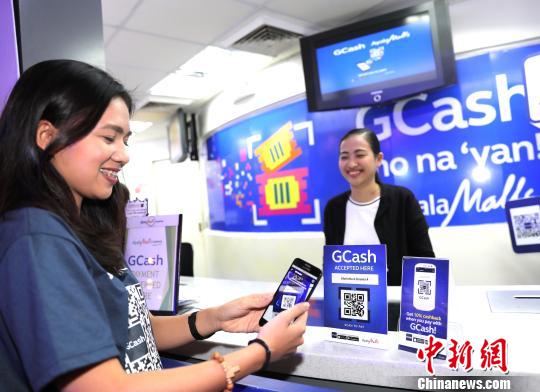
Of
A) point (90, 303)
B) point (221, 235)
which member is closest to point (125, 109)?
point (90, 303)

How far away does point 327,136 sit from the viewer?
3896mm

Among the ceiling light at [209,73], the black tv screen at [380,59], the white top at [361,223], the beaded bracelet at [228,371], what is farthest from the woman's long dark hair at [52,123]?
the ceiling light at [209,73]

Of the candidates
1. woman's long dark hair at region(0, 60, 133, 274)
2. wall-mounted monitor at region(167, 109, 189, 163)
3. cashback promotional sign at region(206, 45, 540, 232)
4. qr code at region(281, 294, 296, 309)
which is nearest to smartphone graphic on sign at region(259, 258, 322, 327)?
qr code at region(281, 294, 296, 309)

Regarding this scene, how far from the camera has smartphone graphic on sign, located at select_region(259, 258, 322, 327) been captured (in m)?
1.00

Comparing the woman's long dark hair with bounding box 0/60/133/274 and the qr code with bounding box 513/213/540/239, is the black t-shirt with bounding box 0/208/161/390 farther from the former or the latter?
the qr code with bounding box 513/213/540/239

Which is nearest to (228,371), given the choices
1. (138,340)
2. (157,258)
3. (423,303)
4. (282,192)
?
(138,340)

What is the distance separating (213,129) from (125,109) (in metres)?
4.82

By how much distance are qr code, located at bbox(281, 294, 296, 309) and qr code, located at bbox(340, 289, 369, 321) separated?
0.43 ft

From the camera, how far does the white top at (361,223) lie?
205cm

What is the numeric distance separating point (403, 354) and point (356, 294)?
0.17 m

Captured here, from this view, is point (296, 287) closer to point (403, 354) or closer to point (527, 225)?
point (403, 354)

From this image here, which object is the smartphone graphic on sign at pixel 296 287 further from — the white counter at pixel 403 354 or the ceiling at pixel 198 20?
the ceiling at pixel 198 20

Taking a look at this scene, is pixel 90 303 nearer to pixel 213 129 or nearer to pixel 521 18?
pixel 521 18

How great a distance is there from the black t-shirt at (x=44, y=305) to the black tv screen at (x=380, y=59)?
294cm
